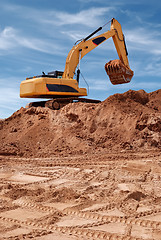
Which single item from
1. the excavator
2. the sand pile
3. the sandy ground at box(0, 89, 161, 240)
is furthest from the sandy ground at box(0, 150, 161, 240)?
the excavator

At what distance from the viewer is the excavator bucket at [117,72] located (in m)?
16.7

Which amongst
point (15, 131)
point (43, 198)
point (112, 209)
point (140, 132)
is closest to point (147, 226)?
point (112, 209)

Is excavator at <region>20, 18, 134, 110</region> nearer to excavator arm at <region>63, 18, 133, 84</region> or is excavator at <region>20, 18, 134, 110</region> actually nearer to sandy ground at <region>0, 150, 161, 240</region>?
excavator arm at <region>63, 18, 133, 84</region>

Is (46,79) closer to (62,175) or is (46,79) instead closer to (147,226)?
(62,175)

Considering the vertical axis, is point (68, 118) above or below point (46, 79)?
below


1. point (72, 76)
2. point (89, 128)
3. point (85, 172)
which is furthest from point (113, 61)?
point (85, 172)

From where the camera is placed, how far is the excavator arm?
16.8 m

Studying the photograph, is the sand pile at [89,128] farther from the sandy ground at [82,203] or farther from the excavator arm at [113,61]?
the sandy ground at [82,203]

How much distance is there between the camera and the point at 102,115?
15062 millimetres

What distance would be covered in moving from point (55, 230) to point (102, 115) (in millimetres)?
11327

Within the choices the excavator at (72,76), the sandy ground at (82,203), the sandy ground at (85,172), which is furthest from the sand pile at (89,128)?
the sandy ground at (82,203)

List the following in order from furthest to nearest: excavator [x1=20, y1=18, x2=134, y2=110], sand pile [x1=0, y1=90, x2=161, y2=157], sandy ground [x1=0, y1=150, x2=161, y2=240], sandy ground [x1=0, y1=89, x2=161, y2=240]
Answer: excavator [x1=20, y1=18, x2=134, y2=110] → sand pile [x1=0, y1=90, x2=161, y2=157] → sandy ground [x1=0, y1=89, x2=161, y2=240] → sandy ground [x1=0, y1=150, x2=161, y2=240]

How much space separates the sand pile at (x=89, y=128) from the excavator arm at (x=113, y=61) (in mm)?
1416

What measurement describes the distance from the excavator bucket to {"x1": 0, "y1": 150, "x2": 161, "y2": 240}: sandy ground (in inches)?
358
